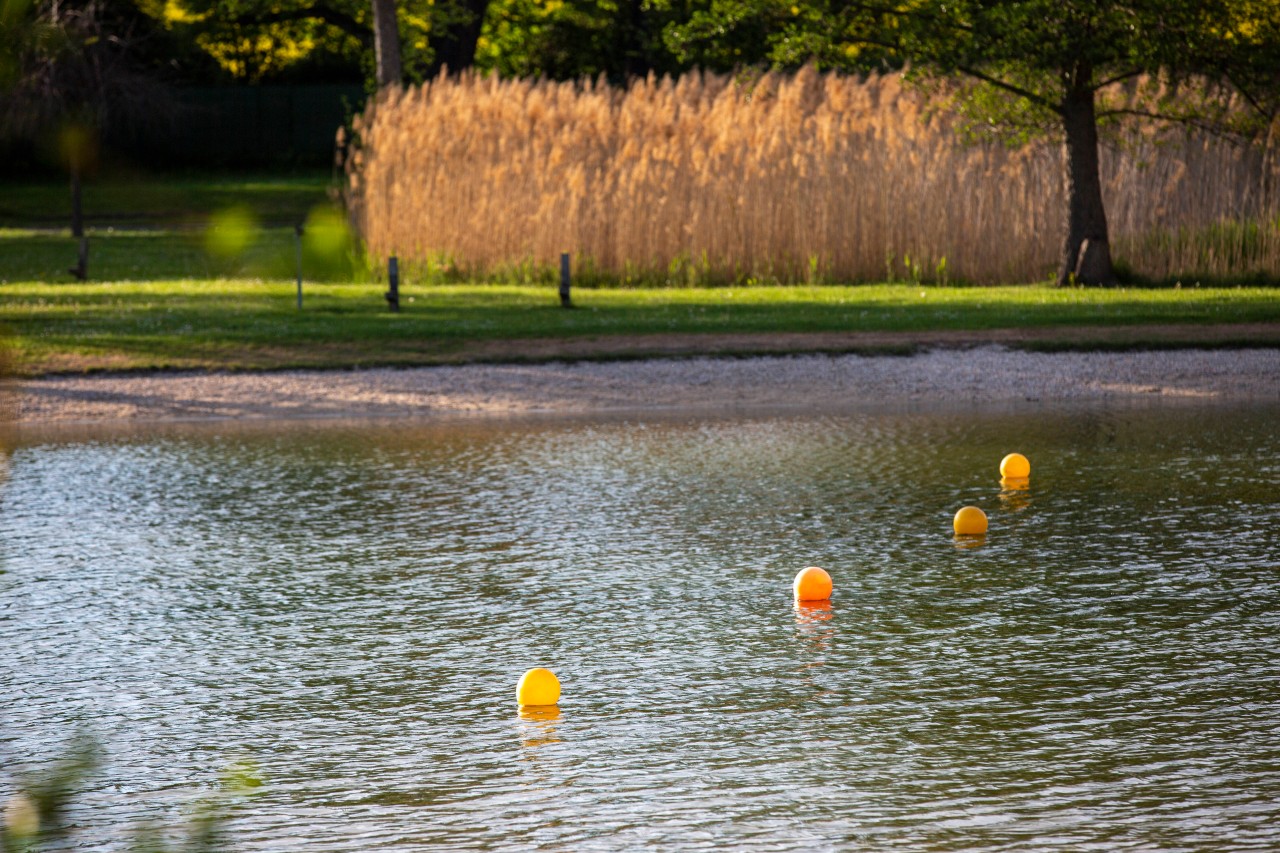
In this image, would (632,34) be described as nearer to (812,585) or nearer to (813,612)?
(812,585)

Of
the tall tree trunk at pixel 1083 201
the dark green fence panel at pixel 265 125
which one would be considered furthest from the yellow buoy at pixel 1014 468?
the dark green fence panel at pixel 265 125

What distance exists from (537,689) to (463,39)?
38670 millimetres

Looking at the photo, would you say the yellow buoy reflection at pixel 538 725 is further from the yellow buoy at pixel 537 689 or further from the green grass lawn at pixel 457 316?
the green grass lawn at pixel 457 316

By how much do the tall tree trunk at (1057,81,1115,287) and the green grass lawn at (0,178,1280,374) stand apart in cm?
63

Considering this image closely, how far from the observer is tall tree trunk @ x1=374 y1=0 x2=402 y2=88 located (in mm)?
29734

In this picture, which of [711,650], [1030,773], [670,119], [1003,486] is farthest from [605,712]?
[670,119]

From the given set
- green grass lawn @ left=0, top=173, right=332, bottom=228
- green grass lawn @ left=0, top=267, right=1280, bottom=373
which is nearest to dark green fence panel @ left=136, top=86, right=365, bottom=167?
green grass lawn @ left=0, top=173, right=332, bottom=228

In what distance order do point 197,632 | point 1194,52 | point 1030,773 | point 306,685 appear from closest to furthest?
1. point 1030,773
2. point 306,685
3. point 197,632
4. point 1194,52

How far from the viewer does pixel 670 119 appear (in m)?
23.8

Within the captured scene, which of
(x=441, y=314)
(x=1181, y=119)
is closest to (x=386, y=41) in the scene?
(x=441, y=314)

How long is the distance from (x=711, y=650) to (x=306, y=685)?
161 centimetres

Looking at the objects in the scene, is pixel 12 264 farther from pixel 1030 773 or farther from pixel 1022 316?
pixel 1030 773

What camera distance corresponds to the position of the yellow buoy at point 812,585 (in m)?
7.77

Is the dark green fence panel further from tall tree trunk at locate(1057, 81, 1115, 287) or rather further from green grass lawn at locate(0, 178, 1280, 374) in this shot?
tall tree trunk at locate(1057, 81, 1115, 287)
